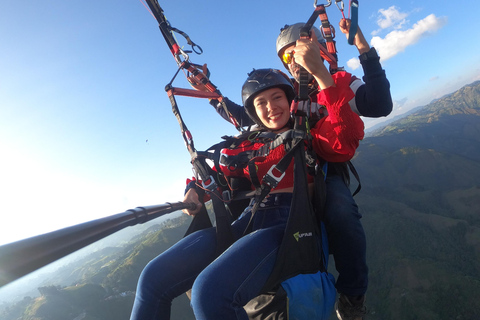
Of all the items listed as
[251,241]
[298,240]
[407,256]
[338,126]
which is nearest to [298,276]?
[298,240]

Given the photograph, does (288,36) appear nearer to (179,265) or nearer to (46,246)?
(179,265)

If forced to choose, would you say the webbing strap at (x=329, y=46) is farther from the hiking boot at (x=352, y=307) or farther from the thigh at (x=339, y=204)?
the hiking boot at (x=352, y=307)

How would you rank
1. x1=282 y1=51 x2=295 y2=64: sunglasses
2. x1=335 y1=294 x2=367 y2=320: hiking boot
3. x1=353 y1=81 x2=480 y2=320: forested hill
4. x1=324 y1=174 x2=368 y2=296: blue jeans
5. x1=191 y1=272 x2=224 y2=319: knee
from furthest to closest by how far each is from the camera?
x1=353 y1=81 x2=480 y2=320: forested hill, x1=282 y1=51 x2=295 y2=64: sunglasses, x1=335 y1=294 x2=367 y2=320: hiking boot, x1=324 y1=174 x2=368 y2=296: blue jeans, x1=191 y1=272 x2=224 y2=319: knee

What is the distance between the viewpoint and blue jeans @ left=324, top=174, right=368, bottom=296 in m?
2.60

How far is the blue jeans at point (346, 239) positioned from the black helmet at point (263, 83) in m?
1.20

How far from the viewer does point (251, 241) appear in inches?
90.7

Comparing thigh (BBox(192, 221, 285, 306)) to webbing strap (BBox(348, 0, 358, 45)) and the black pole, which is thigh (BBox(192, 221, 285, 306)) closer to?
the black pole

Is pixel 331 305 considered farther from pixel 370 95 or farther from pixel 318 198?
pixel 370 95

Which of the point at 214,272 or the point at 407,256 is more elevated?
the point at 214,272

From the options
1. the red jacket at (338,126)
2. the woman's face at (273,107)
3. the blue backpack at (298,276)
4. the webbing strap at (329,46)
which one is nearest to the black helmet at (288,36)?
the webbing strap at (329,46)

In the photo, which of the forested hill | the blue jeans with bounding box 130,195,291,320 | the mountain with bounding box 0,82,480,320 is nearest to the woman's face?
the blue jeans with bounding box 130,195,291,320

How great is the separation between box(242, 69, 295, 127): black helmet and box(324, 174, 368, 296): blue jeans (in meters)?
1.20

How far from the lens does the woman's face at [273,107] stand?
2.98m

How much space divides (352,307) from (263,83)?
2.57 metres
